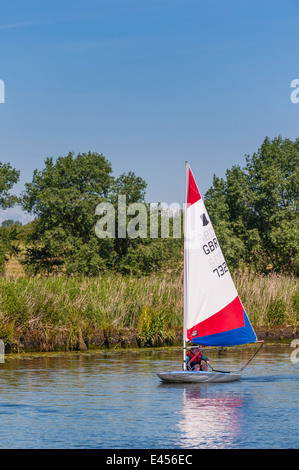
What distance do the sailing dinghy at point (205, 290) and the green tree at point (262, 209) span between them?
3085cm

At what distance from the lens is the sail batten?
87.8ft

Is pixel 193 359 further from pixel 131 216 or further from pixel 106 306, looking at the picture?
pixel 131 216

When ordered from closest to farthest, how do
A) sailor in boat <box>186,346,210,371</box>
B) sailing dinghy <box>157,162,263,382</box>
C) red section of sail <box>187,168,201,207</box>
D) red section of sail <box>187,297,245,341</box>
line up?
1. sailor in boat <box>186,346,210,371</box>
2. red section of sail <box>187,297,245,341</box>
3. sailing dinghy <box>157,162,263,382</box>
4. red section of sail <box>187,168,201,207</box>

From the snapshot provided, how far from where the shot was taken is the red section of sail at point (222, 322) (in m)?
26.5

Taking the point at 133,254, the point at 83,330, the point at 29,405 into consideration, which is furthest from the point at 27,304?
the point at 133,254

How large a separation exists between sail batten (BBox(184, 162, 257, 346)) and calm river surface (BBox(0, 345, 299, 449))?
167cm

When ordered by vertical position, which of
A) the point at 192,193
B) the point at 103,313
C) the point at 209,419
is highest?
the point at 192,193

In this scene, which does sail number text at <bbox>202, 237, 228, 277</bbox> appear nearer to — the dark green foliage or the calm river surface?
the calm river surface

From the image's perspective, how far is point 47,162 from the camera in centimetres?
5888

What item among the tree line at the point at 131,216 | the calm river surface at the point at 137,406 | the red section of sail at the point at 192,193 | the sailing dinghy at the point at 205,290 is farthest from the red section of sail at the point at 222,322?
the tree line at the point at 131,216

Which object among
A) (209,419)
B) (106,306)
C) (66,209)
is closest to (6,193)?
(66,209)

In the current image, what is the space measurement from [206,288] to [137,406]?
6.08m

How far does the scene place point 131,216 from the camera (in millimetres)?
57250

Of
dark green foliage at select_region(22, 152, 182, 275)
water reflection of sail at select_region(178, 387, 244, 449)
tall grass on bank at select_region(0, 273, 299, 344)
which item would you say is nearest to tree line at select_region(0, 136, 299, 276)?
dark green foliage at select_region(22, 152, 182, 275)
